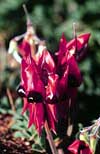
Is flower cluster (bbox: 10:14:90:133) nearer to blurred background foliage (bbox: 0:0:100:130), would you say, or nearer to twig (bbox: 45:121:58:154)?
twig (bbox: 45:121:58:154)

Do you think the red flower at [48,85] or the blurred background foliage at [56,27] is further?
the blurred background foliage at [56,27]

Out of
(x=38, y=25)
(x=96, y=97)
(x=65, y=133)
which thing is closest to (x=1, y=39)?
(x=38, y=25)

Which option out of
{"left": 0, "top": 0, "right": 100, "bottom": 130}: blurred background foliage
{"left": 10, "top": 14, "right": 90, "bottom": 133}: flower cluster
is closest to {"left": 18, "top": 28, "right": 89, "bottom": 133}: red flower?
{"left": 10, "top": 14, "right": 90, "bottom": 133}: flower cluster

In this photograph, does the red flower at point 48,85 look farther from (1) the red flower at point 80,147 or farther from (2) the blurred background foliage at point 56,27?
(2) the blurred background foliage at point 56,27

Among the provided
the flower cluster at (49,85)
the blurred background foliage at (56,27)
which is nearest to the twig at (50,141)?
the flower cluster at (49,85)

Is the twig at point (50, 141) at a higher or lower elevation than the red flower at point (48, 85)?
lower

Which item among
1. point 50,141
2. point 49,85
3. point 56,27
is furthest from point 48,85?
point 56,27

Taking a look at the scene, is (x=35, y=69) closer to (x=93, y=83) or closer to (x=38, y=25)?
(x=93, y=83)

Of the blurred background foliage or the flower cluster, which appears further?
the blurred background foliage
